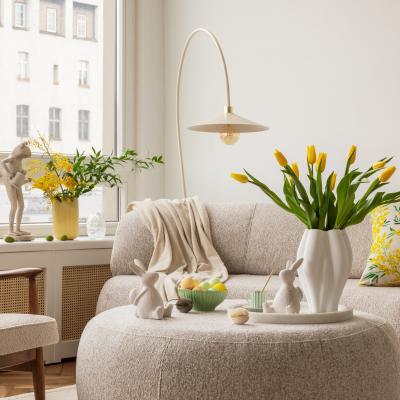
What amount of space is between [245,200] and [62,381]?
176 cm

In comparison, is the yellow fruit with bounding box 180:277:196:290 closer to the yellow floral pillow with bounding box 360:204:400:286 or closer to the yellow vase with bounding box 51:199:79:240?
the yellow floral pillow with bounding box 360:204:400:286

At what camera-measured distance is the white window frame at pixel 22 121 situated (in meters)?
4.82

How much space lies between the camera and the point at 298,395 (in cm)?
202

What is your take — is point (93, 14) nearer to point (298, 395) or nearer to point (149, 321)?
point (149, 321)

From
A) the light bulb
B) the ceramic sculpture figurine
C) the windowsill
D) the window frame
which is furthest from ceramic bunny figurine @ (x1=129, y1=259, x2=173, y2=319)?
the window frame

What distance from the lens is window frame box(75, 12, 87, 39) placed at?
5.16 metres

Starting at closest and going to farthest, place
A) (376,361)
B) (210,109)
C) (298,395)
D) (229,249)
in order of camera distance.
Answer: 1. (298,395)
2. (376,361)
3. (229,249)
4. (210,109)

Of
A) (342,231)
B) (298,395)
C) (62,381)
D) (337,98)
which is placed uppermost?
(337,98)

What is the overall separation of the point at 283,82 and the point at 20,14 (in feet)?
6.05

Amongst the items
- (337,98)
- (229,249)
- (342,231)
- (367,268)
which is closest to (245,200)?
(229,249)

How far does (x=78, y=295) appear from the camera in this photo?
166 inches

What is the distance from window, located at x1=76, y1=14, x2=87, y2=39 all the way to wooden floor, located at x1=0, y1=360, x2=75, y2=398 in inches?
94.7

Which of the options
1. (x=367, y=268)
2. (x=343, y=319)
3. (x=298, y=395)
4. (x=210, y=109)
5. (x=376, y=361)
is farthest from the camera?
(x=210, y=109)

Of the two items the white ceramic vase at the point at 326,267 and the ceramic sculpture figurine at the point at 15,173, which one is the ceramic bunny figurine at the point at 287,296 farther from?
the ceramic sculpture figurine at the point at 15,173
